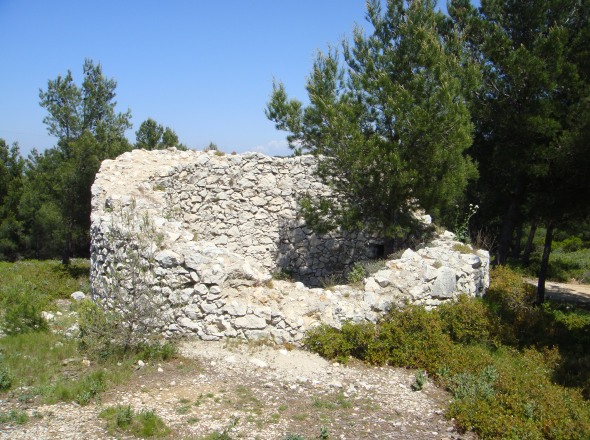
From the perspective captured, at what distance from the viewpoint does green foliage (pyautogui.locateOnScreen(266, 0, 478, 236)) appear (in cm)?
1006

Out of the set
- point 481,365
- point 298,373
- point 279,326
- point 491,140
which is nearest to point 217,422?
point 298,373

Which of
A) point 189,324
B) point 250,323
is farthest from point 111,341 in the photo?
point 250,323

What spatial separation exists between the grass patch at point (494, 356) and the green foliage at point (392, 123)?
2.69 metres

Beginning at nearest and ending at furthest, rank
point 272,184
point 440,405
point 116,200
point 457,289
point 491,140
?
1. point 440,405
2. point 457,289
3. point 116,200
4. point 272,184
5. point 491,140

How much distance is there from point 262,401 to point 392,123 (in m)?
6.69

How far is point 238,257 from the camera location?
8914 mm

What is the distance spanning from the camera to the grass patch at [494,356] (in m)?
6.22

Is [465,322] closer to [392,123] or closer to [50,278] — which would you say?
[392,123]

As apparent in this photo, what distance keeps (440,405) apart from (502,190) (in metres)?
12.2

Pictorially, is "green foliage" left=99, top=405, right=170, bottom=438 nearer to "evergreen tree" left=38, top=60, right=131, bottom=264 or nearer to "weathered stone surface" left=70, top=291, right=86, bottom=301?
"weathered stone surface" left=70, top=291, right=86, bottom=301

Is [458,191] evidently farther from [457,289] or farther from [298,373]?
[298,373]

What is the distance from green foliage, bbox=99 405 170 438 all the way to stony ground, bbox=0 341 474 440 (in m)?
0.10

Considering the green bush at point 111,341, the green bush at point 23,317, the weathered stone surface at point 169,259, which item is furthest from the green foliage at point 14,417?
the green bush at point 23,317

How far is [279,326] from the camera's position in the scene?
27.4ft
